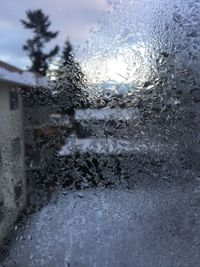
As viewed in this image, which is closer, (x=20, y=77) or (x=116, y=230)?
(x=20, y=77)

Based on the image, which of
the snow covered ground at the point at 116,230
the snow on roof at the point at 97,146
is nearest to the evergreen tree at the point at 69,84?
the snow on roof at the point at 97,146

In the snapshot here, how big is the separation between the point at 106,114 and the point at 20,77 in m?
Result: 0.34

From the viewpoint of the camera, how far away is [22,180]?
192 cm

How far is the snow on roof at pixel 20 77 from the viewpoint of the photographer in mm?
1792

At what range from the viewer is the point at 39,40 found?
182 centimetres

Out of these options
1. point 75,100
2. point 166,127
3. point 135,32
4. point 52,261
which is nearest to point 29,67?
point 75,100

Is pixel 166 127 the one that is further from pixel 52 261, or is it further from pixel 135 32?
pixel 52 261

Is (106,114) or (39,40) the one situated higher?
(39,40)

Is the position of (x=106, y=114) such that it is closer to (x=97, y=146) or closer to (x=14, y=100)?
(x=97, y=146)

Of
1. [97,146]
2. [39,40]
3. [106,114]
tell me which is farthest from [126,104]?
[39,40]

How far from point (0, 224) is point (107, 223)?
0.40 metres

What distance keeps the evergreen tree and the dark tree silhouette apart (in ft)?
0.16

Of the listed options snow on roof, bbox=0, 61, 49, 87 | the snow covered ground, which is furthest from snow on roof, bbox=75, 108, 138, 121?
the snow covered ground

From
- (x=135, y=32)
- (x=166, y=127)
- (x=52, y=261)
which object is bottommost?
(x=52, y=261)
